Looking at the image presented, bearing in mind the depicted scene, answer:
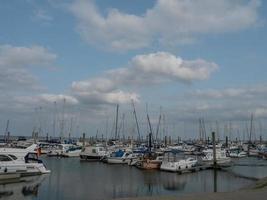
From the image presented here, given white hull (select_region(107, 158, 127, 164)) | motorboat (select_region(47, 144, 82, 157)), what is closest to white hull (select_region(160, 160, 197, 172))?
white hull (select_region(107, 158, 127, 164))

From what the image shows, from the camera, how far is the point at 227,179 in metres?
46.3

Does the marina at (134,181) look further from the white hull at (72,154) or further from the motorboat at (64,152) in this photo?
the motorboat at (64,152)

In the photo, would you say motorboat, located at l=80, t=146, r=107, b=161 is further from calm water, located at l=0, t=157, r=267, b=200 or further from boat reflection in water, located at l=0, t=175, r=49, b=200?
boat reflection in water, located at l=0, t=175, r=49, b=200

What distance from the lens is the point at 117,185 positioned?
3922 cm

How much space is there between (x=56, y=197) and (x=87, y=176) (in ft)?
50.8

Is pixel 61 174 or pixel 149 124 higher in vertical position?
pixel 149 124

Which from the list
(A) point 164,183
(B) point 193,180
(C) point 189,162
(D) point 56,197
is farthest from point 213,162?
(D) point 56,197

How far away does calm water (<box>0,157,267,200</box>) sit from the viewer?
3244 cm

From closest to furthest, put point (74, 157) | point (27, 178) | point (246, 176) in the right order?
1. point (27, 178)
2. point (246, 176)
3. point (74, 157)

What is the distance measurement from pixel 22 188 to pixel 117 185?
29.5ft

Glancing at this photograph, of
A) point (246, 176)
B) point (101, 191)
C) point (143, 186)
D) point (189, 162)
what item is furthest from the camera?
point (189, 162)

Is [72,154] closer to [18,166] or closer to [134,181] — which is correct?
[18,166]

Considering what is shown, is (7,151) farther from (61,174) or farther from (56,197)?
(56,197)

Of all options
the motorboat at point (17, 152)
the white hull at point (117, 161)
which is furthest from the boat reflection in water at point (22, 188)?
the white hull at point (117, 161)
